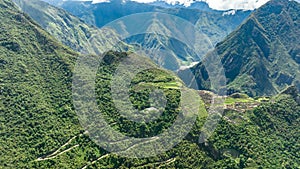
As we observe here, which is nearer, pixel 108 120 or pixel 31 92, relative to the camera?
pixel 108 120

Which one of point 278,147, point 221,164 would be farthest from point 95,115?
point 278,147

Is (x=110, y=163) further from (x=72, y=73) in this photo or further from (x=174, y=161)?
(x=72, y=73)

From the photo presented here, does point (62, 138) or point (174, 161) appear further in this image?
point (62, 138)

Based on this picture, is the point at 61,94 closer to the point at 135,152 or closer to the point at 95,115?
the point at 95,115

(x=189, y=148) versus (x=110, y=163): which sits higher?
(x=189, y=148)

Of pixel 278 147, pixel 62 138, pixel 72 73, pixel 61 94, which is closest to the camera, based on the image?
pixel 62 138

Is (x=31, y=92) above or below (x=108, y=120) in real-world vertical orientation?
below

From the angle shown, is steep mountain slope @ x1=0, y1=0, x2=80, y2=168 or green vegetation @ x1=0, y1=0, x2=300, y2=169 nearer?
green vegetation @ x1=0, y1=0, x2=300, y2=169

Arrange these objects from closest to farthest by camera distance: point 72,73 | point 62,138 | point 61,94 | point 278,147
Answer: point 62,138 → point 278,147 → point 61,94 → point 72,73

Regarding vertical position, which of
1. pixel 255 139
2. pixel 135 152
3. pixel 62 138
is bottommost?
pixel 62 138

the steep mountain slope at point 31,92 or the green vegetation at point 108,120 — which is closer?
the green vegetation at point 108,120
